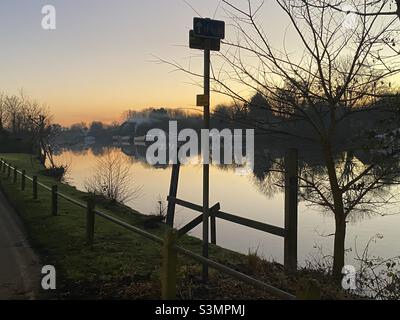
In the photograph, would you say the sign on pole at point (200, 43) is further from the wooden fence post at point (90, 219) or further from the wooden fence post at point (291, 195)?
the wooden fence post at point (90, 219)

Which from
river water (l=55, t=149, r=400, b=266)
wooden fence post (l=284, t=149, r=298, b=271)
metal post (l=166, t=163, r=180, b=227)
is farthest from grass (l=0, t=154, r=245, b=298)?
river water (l=55, t=149, r=400, b=266)

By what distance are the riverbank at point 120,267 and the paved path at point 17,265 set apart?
0.81ft

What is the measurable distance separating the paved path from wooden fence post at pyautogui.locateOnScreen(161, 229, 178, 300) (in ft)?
6.93

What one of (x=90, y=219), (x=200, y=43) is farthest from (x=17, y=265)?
(x=200, y=43)

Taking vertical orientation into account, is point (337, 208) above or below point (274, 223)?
above

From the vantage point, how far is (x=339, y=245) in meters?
7.21

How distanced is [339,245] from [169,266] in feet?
10.3

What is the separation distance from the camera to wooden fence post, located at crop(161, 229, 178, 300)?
5.24m

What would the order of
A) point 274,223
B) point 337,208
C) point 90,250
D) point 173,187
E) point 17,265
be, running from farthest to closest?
point 274,223
point 173,187
point 90,250
point 17,265
point 337,208

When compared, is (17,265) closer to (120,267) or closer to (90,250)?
(90,250)

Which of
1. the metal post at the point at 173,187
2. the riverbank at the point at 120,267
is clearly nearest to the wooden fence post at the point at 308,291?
the riverbank at the point at 120,267

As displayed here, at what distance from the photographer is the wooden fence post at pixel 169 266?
5245 millimetres
